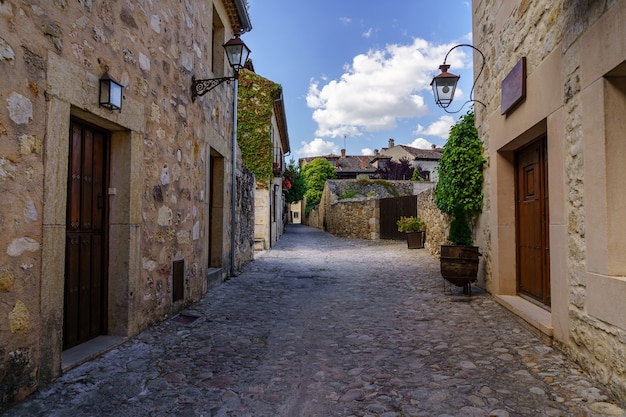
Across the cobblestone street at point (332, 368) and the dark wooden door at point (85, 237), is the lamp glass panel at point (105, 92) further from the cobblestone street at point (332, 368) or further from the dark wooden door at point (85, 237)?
the cobblestone street at point (332, 368)

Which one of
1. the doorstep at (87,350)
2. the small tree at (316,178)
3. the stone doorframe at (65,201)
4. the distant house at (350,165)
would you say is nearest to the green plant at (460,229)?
the stone doorframe at (65,201)

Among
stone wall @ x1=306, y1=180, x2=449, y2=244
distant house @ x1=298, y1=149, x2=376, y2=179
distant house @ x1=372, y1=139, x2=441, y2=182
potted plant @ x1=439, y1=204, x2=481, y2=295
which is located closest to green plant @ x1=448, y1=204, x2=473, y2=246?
potted plant @ x1=439, y1=204, x2=481, y2=295

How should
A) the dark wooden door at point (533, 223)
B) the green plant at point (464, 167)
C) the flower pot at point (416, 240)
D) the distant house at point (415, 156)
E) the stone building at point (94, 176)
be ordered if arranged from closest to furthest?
1. the stone building at point (94, 176)
2. the dark wooden door at point (533, 223)
3. the green plant at point (464, 167)
4. the flower pot at point (416, 240)
5. the distant house at point (415, 156)

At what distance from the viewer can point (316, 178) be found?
129 feet

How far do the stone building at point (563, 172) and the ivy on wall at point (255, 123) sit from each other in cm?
838

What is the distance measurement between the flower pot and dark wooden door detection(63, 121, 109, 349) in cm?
1014

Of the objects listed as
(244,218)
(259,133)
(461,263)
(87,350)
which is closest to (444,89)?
(461,263)

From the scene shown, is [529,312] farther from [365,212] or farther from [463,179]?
[365,212]

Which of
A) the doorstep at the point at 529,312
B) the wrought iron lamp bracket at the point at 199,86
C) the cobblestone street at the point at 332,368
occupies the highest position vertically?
the wrought iron lamp bracket at the point at 199,86

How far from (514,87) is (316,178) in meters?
35.2

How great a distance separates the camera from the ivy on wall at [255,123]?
12.5 metres

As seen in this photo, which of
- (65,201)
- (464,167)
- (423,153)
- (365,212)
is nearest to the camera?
(65,201)

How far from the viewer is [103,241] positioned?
139 inches

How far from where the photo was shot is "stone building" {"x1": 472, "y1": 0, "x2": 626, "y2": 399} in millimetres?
2590
